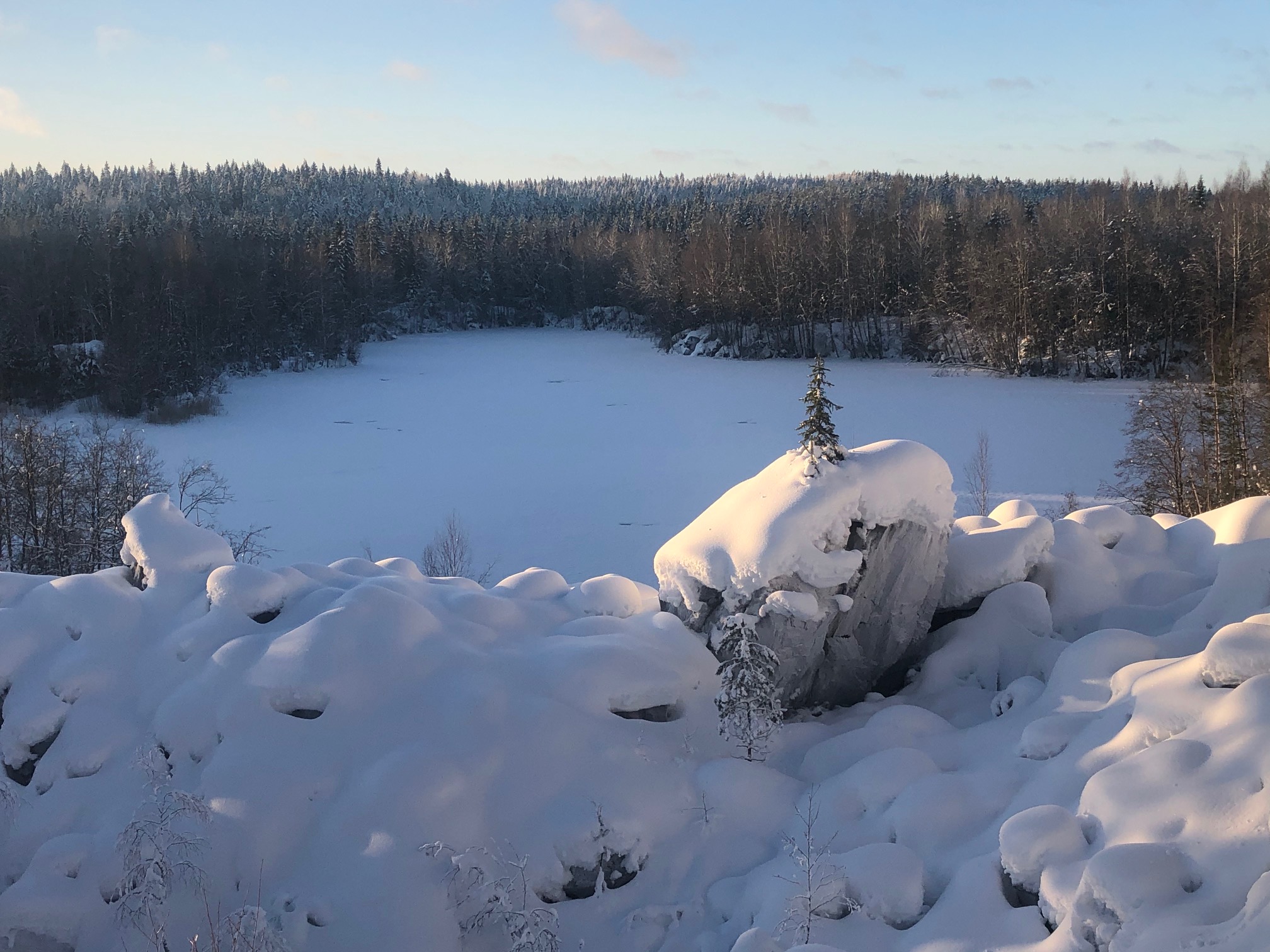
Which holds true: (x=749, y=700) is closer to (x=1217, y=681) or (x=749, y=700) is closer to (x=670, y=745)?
(x=670, y=745)

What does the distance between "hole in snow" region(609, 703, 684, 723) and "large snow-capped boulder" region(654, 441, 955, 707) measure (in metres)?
1.08

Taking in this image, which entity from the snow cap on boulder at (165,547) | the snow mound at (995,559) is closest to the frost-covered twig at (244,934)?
the snow cap on boulder at (165,547)

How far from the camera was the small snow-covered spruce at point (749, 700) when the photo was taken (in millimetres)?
8078

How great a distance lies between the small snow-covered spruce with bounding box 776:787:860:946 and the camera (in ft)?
19.6

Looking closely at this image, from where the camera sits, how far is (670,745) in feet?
27.3

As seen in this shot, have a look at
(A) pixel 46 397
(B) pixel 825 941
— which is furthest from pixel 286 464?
(B) pixel 825 941

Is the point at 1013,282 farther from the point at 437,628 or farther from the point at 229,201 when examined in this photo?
the point at 229,201

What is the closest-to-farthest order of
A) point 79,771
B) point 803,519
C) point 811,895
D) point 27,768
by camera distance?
1. point 811,895
2. point 79,771
3. point 27,768
4. point 803,519

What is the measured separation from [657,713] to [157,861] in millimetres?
4338

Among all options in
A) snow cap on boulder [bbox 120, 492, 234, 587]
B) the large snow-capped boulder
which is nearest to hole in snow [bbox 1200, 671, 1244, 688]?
the large snow-capped boulder

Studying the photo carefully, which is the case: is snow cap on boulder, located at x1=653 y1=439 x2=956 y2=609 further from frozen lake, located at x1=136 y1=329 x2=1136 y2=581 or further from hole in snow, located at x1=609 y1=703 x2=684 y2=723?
frozen lake, located at x1=136 y1=329 x2=1136 y2=581

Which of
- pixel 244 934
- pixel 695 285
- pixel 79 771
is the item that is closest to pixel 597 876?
pixel 244 934

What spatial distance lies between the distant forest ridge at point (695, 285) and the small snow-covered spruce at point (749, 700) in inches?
1033

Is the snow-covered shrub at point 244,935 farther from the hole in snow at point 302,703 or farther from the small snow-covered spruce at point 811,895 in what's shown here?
the small snow-covered spruce at point 811,895
